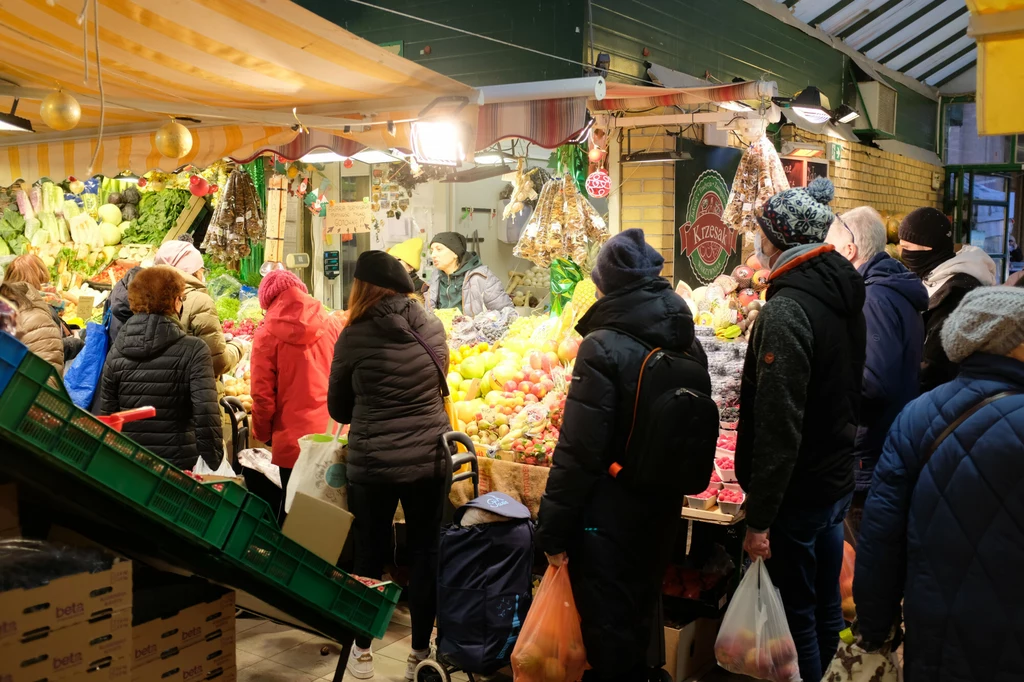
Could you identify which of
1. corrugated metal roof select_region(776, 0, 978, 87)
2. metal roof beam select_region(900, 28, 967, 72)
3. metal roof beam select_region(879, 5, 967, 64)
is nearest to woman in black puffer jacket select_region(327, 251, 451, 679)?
corrugated metal roof select_region(776, 0, 978, 87)

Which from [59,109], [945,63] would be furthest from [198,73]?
[945,63]

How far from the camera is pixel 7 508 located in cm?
197

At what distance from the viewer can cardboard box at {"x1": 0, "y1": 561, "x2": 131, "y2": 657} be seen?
172cm

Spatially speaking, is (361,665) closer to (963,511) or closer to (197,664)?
(197,664)

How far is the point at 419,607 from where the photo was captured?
4289 millimetres

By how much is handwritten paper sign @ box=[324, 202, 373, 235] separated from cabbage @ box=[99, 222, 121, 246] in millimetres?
3571

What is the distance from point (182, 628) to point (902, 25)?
43.2ft

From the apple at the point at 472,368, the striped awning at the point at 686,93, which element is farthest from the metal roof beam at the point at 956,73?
the apple at the point at 472,368

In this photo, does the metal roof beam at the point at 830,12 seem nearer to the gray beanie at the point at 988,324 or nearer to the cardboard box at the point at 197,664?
the gray beanie at the point at 988,324

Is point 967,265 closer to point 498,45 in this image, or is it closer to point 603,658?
point 603,658

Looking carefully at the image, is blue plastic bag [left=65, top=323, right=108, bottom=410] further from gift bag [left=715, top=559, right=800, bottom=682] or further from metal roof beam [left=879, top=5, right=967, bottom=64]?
metal roof beam [left=879, top=5, right=967, bottom=64]

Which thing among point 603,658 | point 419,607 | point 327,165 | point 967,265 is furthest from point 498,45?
point 603,658

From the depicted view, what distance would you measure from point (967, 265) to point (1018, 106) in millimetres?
3118

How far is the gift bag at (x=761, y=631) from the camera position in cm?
341
